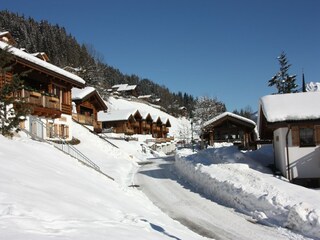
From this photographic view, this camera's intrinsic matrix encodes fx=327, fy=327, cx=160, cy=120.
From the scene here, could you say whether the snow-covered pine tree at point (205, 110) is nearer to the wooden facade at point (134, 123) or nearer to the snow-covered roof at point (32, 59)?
the wooden facade at point (134, 123)

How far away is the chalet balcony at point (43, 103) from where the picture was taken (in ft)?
73.8

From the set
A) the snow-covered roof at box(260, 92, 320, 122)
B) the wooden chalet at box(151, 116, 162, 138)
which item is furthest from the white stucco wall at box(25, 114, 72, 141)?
the wooden chalet at box(151, 116, 162, 138)

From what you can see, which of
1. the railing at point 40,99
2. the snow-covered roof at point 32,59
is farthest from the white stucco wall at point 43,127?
the snow-covered roof at point 32,59

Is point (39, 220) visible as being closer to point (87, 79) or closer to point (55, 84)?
point (55, 84)

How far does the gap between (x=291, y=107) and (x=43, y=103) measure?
670 inches

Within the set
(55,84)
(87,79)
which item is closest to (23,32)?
(87,79)

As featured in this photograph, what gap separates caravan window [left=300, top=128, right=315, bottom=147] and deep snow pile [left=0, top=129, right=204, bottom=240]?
36.6 ft

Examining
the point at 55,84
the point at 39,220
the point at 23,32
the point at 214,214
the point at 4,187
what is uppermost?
the point at 23,32

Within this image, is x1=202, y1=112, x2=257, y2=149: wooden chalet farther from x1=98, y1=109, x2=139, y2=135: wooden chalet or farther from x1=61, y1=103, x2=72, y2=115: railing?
x1=98, y1=109, x2=139, y2=135: wooden chalet

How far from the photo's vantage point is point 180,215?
12.8m

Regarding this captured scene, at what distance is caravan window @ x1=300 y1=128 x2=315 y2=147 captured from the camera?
723 inches

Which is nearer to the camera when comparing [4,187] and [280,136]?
[4,187]

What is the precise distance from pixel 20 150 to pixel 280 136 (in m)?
14.5

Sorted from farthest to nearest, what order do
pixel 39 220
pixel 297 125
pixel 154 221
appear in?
1. pixel 297 125
2. pixel 154 221
3. pixel 39 220
